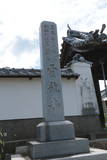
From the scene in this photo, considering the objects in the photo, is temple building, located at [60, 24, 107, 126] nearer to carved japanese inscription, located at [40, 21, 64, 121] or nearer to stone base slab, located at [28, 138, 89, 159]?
carved japanese inscription, located at [40, 21, 64, 121]

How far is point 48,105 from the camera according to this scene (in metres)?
5.59

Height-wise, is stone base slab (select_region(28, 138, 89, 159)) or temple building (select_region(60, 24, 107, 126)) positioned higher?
temple building (select_region(60, 24, 107, 126))

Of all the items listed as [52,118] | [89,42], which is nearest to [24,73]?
[52,118]

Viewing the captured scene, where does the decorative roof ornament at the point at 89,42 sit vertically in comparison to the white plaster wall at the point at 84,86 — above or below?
above

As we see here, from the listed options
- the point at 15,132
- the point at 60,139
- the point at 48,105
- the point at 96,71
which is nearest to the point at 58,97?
the point at 48,105

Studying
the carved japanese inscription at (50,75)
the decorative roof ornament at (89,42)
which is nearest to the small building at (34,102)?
the decorative roof ornament at (89,42)

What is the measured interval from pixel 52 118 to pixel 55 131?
442 millimetres

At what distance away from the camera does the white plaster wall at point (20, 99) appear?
30.4ft

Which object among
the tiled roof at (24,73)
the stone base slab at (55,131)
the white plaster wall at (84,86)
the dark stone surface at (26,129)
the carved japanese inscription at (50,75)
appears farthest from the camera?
the white plaster wall at (84,86)

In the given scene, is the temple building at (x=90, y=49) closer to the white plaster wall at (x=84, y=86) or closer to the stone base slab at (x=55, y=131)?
the white plaster wall at (x=84, y=86)

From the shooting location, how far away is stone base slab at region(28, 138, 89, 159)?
466 cm

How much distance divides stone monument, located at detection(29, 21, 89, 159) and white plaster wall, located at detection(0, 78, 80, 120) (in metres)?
3.99

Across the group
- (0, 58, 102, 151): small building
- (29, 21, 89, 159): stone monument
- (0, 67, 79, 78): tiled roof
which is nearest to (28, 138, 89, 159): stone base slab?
(29, 21, 89, 159): stone monument

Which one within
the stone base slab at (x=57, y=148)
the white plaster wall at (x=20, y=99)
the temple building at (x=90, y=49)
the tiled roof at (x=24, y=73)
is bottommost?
the stone base slab at (x=57, y=148)
